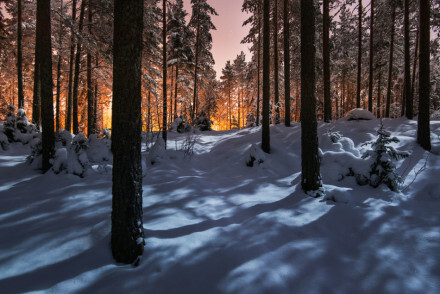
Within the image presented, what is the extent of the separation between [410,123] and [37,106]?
19319mm

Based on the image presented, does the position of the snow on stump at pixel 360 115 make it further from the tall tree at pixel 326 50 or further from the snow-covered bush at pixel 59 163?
the snow-covered bush at pixel 59 163

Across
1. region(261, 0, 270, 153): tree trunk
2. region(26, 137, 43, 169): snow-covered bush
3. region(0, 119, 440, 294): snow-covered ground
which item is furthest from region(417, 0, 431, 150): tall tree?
region(26, 137, 43, 169): snow-covered bush

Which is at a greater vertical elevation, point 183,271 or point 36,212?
point 36,212

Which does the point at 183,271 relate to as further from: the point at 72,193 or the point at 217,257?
the point at 72,193

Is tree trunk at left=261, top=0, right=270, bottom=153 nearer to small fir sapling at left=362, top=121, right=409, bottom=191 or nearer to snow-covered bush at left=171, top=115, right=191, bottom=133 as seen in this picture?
small fir sapling at left=362, top=121, right=409, bottom=191

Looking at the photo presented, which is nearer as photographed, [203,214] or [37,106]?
[203,214]

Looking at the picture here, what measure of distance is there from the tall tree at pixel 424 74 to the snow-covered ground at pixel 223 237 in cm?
267

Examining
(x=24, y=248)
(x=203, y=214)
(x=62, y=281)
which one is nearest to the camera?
(x=62, y=281)

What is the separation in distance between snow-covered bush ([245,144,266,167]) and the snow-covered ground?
82.2 inches

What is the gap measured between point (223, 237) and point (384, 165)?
4.79 m

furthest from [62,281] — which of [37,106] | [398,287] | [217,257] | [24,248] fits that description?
[37,106]

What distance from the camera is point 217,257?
2867 millimetres

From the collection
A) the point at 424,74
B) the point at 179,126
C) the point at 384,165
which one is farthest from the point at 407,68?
the point at 179,126

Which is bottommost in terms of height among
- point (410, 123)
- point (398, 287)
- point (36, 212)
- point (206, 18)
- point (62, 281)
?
point (398, 287)
